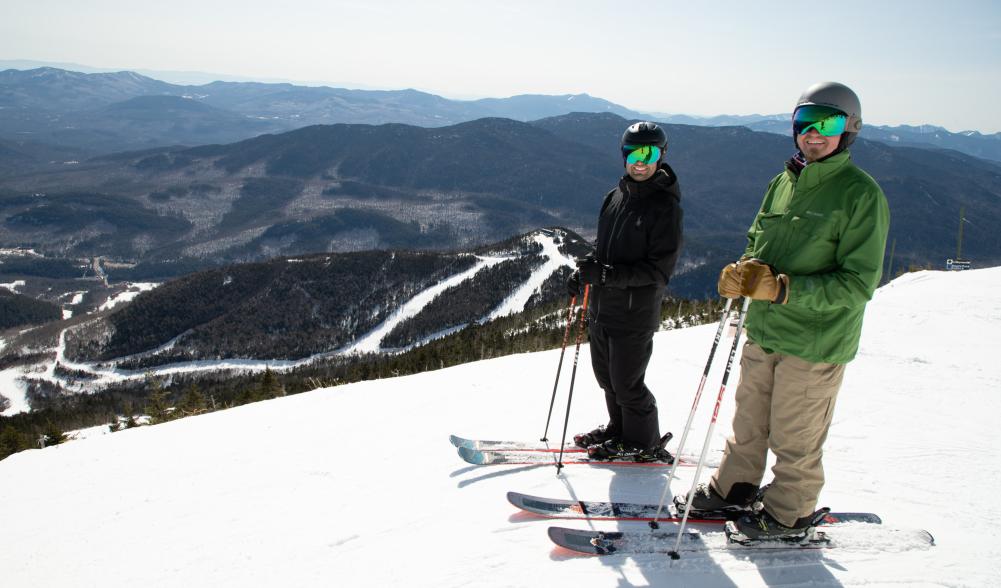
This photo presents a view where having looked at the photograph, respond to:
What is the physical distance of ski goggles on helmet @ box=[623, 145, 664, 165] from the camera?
14.0 feet

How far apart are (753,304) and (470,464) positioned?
312 centimetres

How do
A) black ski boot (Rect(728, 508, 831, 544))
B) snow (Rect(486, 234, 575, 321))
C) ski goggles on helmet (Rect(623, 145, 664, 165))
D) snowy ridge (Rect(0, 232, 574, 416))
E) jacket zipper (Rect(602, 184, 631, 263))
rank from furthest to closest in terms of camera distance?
Result: snowy ridge (Rect(0, 232, 574, 416)), snow (Rect(486, 234, 575, 321)), jacket zipper (Rect(602, 184, 631, 263)), ski goggles on helmet (Rect(623, 145, 664, 165)), black ski boot (Rect(728, 508, 831, 544))

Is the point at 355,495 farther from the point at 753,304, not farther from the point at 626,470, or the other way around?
the point at 753,304

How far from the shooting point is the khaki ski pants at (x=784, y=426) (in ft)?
11.2

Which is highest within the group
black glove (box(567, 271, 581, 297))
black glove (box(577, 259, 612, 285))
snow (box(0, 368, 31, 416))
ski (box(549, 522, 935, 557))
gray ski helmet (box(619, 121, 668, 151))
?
gray ski helmet (box(619, 121, 668, 151))

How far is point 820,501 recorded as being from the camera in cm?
455

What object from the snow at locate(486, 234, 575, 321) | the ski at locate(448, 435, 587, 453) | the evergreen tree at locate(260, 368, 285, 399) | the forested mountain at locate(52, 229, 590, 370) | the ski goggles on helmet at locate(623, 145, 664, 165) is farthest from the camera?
the forested mountain at locate(52, 229, 590, 370)

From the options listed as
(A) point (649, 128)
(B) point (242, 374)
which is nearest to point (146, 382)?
(B) point (242, 374)

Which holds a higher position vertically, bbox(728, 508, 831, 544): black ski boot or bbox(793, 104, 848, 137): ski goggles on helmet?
bbox(793, 104, 848, 137): ski goggles on helmet

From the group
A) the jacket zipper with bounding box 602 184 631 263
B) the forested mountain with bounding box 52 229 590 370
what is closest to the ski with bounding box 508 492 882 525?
the jacket zipper with bounding box 602 184 631 263

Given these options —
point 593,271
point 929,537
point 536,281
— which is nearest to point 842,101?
point 593,271

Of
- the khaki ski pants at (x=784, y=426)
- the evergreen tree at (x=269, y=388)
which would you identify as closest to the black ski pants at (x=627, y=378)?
the khaki ski pants at (x=784, y=426)

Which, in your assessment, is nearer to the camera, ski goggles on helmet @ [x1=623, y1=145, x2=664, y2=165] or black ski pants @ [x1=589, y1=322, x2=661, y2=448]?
ski goggles on helmet @ [x1=623, y1=145, x2=664, y2=165]

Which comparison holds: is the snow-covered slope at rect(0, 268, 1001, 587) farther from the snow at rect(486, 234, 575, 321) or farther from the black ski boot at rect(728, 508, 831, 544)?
the snow at rect(486, 234, 575, 321)
